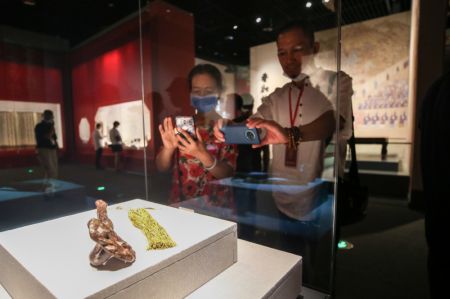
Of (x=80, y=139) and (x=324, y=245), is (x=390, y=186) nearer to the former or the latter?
(x=324, y=245)

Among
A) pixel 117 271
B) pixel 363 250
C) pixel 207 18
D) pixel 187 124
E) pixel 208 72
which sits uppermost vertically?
pixel 207 18

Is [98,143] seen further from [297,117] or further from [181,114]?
[297,117]

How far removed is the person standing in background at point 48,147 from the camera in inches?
57.6

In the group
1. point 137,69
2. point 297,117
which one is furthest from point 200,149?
point 137,69

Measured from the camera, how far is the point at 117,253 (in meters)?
0.52

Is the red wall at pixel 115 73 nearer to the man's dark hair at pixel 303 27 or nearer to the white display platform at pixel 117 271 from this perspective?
the man's dark hair at pixel 303 27

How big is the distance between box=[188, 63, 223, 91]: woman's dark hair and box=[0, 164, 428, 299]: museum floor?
514mm

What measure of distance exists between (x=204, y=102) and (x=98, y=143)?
39.1 inches

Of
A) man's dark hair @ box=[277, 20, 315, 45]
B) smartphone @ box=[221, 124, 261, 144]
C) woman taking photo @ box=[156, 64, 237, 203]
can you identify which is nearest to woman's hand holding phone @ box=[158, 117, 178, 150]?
woman taking photo @ box=[156, 64, 237, 203]

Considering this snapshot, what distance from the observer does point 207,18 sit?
1.12 meters

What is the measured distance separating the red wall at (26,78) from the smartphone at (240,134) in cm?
107

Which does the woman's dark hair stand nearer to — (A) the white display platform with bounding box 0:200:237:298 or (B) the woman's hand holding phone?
(B) the woman's hand holding phone

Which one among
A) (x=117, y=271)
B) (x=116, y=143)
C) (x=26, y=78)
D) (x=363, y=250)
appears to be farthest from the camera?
(x=363, y=250)

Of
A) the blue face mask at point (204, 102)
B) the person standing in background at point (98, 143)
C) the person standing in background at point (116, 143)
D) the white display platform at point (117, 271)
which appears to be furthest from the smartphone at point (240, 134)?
the person standing in background at point (98, 143)
